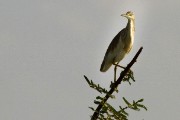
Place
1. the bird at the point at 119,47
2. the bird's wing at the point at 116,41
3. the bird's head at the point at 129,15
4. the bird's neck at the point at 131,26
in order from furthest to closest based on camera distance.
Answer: the bird's head at the point at 129,15
the bird's neck at the point at 131,26
the bird's wing at the point at 116,41
the bird at the point at 119,47

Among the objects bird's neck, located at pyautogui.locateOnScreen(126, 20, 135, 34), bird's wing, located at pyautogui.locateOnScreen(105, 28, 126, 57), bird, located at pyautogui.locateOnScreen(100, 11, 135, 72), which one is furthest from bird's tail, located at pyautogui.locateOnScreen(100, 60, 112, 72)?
bird's neck, located at pyautogui.locateOnScreen(126, 20, 135, 34)

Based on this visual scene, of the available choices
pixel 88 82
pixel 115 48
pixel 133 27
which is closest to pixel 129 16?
pixel 133 27

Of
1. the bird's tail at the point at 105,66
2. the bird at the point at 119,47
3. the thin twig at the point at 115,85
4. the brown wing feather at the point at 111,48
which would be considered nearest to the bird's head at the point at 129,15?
the bird at the point at 119,47

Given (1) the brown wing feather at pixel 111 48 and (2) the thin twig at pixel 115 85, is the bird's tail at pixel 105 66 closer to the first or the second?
(1) the brown wing feather at pixel 111 48

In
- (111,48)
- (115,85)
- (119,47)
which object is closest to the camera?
(115,85)

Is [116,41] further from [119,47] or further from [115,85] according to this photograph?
[115,85]

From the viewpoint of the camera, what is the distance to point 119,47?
17.7 metres

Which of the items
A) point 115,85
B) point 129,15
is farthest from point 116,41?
point 115,85

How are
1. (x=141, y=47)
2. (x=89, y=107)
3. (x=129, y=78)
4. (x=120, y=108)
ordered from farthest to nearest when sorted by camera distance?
(x=129, y=78) → (x=120, y=108) → (x=89, y=107) → (x=141, y=47)

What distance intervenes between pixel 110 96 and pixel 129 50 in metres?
9.06

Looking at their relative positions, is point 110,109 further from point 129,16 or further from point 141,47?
point 129,16

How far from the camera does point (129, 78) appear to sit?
10711mm

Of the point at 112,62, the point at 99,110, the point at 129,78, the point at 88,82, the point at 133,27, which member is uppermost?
the point at 133,27

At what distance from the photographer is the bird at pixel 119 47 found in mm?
17438
